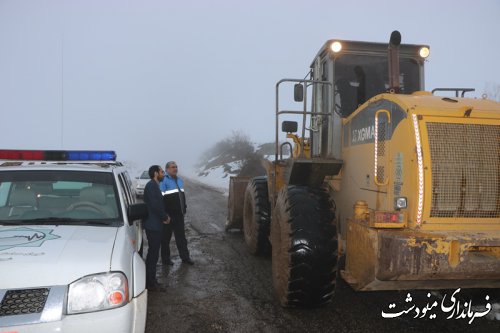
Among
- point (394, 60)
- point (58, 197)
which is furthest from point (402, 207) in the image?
point (58, 197)

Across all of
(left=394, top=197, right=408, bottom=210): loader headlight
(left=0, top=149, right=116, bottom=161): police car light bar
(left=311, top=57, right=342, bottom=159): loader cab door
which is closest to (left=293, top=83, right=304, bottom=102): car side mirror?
(left=311, top=57, right=342, bottom=159): loader cab door

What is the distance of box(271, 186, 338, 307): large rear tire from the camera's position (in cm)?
434

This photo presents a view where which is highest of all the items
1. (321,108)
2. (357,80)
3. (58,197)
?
(357,80)

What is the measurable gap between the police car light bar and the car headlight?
2.30 m

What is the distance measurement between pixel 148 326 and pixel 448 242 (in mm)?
3025

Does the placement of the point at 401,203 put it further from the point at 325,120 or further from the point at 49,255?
the point at 49,255

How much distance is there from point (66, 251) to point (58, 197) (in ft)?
4.16

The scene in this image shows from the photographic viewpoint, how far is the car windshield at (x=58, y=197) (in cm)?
395

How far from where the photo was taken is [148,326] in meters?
4.40

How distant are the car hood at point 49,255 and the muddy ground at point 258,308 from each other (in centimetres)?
150

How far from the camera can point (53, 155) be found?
4.75 metres

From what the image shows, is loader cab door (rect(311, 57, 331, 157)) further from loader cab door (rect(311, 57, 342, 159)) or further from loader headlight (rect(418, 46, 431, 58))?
loader headlight (rect(418, 46, 431, 58))

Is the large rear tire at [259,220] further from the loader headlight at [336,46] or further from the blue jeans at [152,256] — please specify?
the loader headlight at [336,46]

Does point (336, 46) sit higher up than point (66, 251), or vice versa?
point (336, 46)
